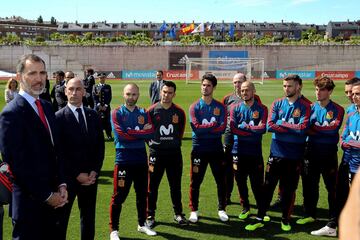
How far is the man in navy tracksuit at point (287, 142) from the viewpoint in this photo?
239 inches

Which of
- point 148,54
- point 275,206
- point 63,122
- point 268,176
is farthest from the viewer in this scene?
point 148,54

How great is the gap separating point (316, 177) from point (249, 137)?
1192 mm

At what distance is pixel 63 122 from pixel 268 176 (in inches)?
124

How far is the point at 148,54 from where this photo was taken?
56219 millimetres

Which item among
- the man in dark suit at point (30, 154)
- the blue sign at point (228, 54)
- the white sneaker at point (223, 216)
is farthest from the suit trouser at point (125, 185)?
the blue sign at point (228, 54)

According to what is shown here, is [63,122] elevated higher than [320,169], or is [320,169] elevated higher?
[63,122]

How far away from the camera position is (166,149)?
252 inches

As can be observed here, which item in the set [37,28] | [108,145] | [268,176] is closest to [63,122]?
[268,176]

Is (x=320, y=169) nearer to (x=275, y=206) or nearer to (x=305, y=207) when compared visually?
(x=305, y=207)

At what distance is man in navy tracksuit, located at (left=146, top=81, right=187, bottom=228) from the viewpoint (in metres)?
6.38

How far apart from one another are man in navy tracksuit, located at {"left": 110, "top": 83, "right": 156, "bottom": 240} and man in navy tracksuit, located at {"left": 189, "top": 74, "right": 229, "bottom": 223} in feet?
2.92

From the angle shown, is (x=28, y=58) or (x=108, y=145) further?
(x=108, y=145)

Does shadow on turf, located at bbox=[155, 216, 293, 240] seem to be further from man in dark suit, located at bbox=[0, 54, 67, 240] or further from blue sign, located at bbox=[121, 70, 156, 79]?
blue sign, located at bbox=[121, 70, 156, 79]

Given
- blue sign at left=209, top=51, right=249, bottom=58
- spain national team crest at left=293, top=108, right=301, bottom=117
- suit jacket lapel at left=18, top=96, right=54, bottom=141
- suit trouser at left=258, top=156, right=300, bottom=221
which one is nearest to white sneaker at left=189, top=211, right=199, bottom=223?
suit trouser at left=258, top=156, right=300, bottom=221
